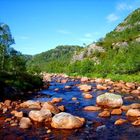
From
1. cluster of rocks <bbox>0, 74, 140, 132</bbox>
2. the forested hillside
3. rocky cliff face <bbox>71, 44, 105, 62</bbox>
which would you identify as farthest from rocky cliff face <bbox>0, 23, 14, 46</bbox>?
rocky cliff face <bbox>71, 44, 105, 62</bbox>

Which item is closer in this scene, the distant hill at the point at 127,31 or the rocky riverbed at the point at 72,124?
the rocky riverbed at the point at 72,124

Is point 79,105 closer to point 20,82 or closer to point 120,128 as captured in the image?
point 120,128

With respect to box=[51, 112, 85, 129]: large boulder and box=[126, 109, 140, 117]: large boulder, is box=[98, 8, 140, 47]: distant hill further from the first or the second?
box=[51, 112, 85, 129]: large boulder

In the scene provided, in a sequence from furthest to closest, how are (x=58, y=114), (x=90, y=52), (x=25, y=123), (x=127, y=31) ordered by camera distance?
(x=127, y=31) < (x=90, y=52) < (x=58, y=114) < (x=25, y=123)

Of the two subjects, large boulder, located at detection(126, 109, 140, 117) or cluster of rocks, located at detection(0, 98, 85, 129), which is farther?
large boulder, located at detection(126, 109, 140, 117)

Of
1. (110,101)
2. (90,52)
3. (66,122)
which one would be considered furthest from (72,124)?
(90,52)

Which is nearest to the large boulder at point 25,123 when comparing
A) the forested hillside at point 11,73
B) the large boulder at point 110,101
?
the large boulder at point 110,101

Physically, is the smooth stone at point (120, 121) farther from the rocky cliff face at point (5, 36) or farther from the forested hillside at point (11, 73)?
the rocky cliff face at point (5, 36)

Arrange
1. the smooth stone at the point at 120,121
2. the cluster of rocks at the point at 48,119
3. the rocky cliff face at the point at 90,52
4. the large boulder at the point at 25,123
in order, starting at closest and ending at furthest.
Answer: the cluster of rocks at the point at 48,119 < the large boulder at the point at 25,123 < the smooth stone at the point at 120,121 < the rocky cliff face at the point at 90,52

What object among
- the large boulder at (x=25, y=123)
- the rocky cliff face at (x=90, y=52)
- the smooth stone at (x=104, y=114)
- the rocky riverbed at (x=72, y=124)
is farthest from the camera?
the rocky cliff face at (x=90, y=52)

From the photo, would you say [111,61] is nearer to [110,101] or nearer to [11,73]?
[11,73]

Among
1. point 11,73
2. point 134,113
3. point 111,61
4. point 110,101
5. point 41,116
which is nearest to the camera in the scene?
point 41,116

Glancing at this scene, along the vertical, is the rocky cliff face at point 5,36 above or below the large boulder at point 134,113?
above

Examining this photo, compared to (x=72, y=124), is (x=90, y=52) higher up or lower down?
higher up
